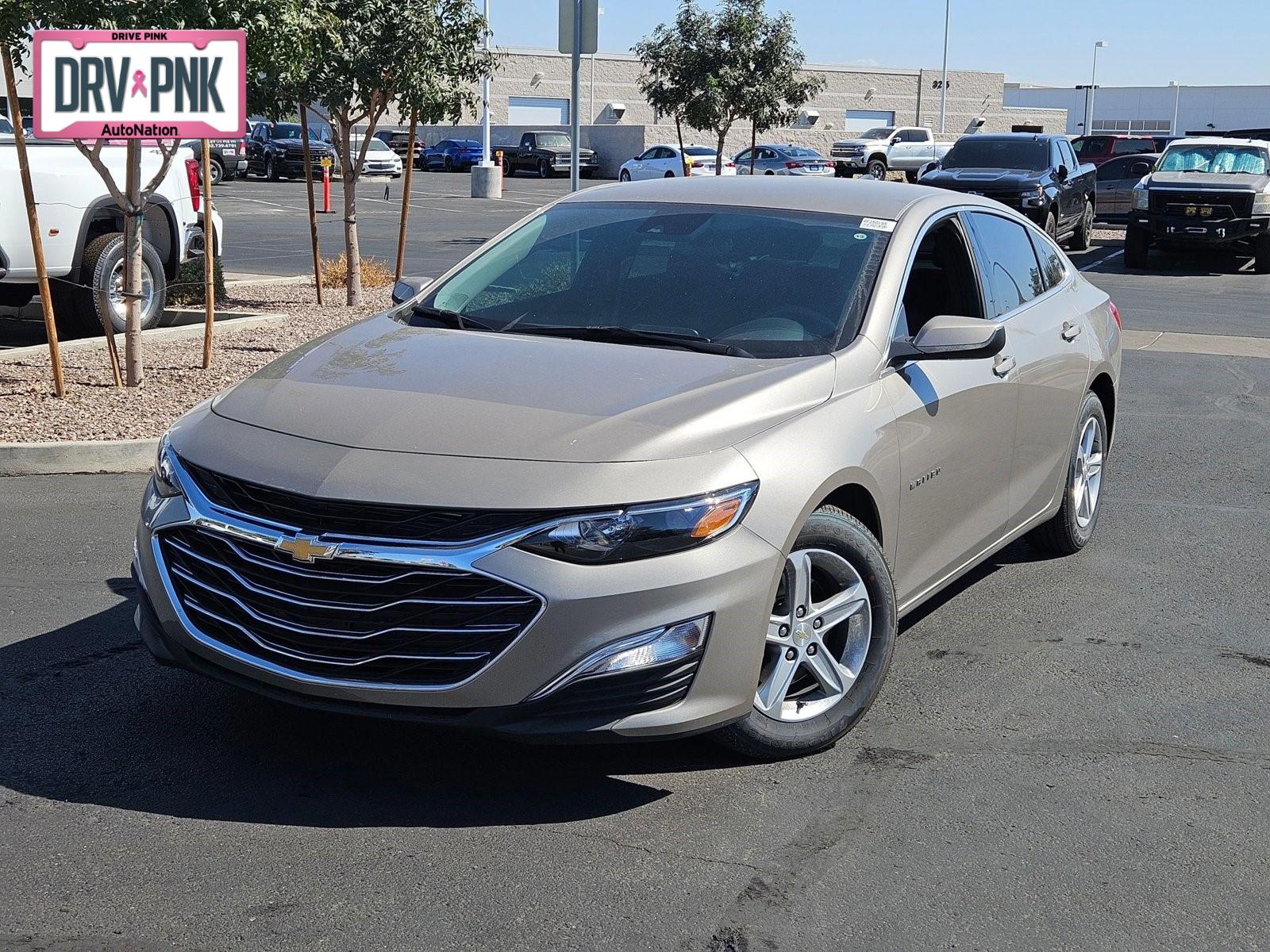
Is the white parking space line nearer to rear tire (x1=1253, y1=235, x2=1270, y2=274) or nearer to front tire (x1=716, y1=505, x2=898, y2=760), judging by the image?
rear tire (x1=1253, y1=235, x2=1270, y2=274)

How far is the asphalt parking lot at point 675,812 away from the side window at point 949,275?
1208 millimetres

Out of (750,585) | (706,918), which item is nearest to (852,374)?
(750,585)

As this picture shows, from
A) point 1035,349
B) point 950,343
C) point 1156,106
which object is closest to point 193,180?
point 1035,349

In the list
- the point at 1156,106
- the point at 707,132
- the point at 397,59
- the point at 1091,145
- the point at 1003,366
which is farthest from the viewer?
the point at 1156,106

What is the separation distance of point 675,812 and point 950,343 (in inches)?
69.7

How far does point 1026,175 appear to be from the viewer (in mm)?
24109

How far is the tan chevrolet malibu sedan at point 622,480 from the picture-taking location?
12.4ft

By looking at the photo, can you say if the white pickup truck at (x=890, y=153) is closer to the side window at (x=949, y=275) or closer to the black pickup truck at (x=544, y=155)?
the black pickup truck at (x=544, y=155)

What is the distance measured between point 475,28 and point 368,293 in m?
3.18

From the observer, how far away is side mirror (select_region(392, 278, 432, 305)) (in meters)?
5.65

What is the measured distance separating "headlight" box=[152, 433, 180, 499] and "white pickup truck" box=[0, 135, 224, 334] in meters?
6.95

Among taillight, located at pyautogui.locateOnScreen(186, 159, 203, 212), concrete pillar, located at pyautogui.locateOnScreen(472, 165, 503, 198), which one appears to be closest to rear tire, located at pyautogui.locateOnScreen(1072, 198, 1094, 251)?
taillight, located at pyautogui.locateOnScreen(186, 159, 203, 212)

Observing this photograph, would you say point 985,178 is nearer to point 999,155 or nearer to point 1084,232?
point 999,155

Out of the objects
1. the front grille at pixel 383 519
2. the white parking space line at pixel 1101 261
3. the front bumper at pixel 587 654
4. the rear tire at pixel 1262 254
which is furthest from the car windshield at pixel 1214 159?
the front grille at pixel 383 519
